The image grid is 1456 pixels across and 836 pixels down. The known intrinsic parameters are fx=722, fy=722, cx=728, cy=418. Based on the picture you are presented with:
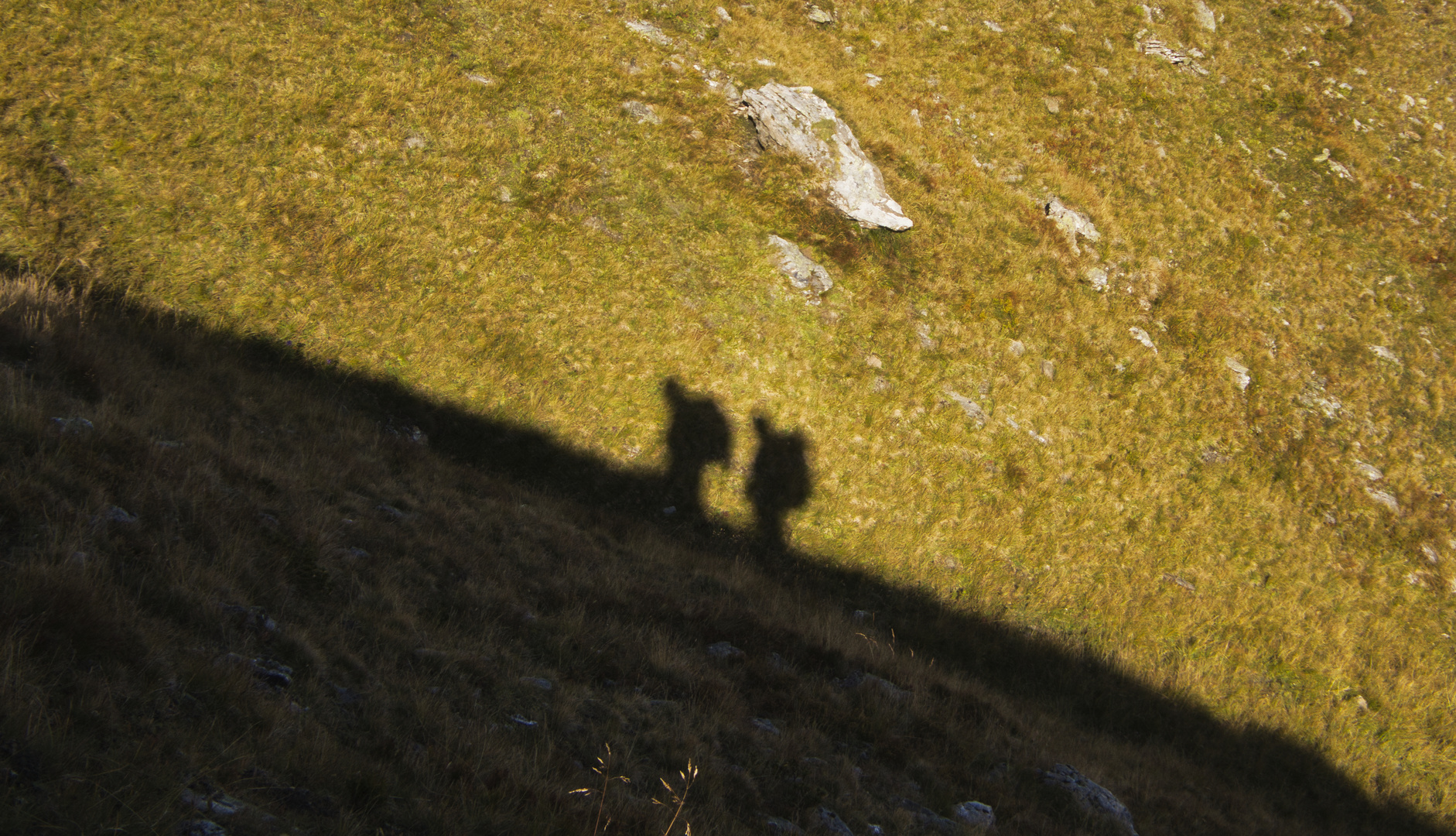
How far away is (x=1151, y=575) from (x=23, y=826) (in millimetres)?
16958

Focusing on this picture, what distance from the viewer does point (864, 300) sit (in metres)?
17.5

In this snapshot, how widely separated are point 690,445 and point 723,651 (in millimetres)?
5634

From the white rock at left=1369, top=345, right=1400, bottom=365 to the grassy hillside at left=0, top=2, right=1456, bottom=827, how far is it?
5.5 inches

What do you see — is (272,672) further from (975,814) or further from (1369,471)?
(1369,471)

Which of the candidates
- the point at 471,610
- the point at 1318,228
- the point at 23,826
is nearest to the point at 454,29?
the point at 471,610

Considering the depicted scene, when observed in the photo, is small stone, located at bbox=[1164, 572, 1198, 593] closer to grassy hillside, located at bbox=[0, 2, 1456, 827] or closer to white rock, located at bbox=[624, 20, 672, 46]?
grassy hillside, located at bbox=[0, 2, 1456, 827]

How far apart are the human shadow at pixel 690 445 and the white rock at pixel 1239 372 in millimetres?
13723

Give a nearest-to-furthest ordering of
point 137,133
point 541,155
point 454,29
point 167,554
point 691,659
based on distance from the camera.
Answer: point 167,554 → point 691,659 → point 137,133 → point 541,155 → point 454,29

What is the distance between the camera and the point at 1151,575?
15.1 meters

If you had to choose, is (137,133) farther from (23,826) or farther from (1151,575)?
(1151,575)

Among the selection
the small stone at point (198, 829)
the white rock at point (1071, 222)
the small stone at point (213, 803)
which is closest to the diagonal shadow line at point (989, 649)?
the small stone at point (213, 803)

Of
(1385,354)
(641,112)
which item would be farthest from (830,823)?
(1385,354)

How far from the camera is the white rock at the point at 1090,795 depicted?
862 centimetres

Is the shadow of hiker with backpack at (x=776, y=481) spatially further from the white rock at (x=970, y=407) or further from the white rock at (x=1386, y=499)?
the white rock at (x=1386, y=499)
